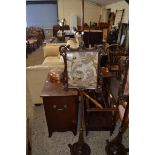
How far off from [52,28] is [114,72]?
646cm

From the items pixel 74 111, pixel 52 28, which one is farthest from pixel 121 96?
pixel 52 28

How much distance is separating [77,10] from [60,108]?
8.97 metres

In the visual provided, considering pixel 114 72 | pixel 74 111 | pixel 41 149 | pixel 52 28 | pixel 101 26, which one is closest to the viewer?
pixel 41 149

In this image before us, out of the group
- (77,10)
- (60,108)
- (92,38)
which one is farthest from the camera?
(77,10)

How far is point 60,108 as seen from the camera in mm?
2496

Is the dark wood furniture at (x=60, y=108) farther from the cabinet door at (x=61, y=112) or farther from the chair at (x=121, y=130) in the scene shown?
the chair at (x=121, y=130)

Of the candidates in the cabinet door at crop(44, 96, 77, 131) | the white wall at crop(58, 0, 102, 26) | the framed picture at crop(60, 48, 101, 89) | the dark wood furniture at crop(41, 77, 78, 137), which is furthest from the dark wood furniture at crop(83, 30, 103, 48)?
the white wall at crop(58, 0, 102, 26)

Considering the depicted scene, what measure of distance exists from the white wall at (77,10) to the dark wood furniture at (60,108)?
8643mm

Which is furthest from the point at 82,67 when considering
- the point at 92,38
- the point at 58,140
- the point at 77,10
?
the point at 77,10

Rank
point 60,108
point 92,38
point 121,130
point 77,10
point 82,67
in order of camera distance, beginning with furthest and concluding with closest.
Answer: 1. point 77,10
2. point 92,38
3. point 60,108
4. point 82,67
5. point 121,130

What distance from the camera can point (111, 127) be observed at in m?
2.60

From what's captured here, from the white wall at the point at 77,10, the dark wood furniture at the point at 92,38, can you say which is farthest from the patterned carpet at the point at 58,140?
the white wall at the point at 77,10

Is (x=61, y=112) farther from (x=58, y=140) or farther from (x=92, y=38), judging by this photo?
(x=92, y=38)
